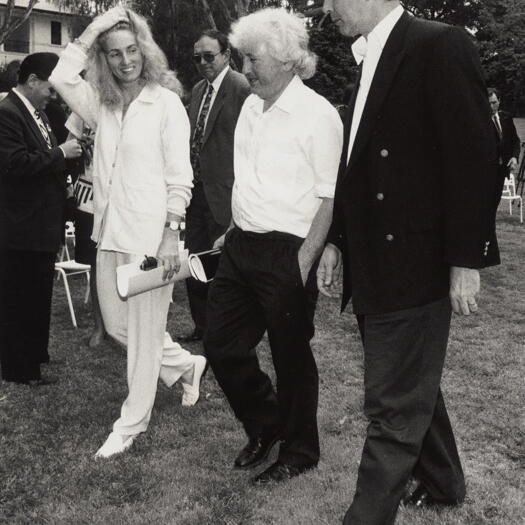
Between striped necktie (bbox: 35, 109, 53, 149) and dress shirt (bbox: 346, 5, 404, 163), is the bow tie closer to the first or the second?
dress shirt (bbox: 346, 5, 404, 163)

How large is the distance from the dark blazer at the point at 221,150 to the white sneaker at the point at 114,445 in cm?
209

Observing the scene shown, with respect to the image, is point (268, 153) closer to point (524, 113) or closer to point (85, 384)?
point (85, 384)

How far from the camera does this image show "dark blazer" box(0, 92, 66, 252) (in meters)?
4.99

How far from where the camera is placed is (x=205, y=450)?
4219mm

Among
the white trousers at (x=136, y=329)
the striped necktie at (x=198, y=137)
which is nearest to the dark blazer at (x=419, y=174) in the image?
the white trousers at (x=136, y=329)

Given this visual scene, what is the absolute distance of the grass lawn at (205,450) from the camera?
3.51 metres

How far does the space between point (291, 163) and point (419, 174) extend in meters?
0.85

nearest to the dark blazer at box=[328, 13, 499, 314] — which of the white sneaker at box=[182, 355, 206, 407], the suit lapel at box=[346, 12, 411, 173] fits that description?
the suit lapel at box=[346, 12, 411, 173]

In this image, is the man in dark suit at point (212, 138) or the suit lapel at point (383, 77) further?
the man in dark suit at point (212, 138)

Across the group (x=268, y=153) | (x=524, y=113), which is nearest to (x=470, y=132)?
(x=268, y=153)

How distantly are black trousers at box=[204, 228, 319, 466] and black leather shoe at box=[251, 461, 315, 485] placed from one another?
4 cm

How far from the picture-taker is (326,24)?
28.3m

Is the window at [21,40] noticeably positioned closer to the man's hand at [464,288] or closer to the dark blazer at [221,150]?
the dark blazer at [221,150]

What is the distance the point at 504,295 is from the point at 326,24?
21721mm
